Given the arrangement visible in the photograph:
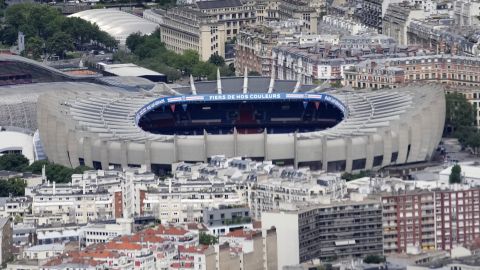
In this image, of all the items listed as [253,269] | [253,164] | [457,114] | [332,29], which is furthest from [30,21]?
[253,269]

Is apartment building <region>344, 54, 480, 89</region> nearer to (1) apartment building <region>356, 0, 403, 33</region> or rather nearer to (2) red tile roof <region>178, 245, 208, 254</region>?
(1) apartment building <region>356, 0, 403, 33</region>

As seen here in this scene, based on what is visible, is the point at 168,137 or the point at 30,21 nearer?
the point at 168,137

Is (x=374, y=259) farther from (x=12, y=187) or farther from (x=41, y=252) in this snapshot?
(x=12, y=187)

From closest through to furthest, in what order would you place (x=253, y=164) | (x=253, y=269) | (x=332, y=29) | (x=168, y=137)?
(x=253, y=269)
(x=253, y=164)
(x=168, y=137)
(x=332, y=29)

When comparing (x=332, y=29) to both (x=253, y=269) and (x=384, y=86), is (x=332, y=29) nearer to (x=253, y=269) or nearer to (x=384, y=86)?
(x=384, y=86)

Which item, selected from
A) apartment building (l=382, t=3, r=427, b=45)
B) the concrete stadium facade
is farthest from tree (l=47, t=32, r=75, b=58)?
the concrete stadium facade

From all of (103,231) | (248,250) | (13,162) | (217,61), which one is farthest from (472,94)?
(248,250)

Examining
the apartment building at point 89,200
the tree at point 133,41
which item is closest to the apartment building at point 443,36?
the tree at point 133,41
